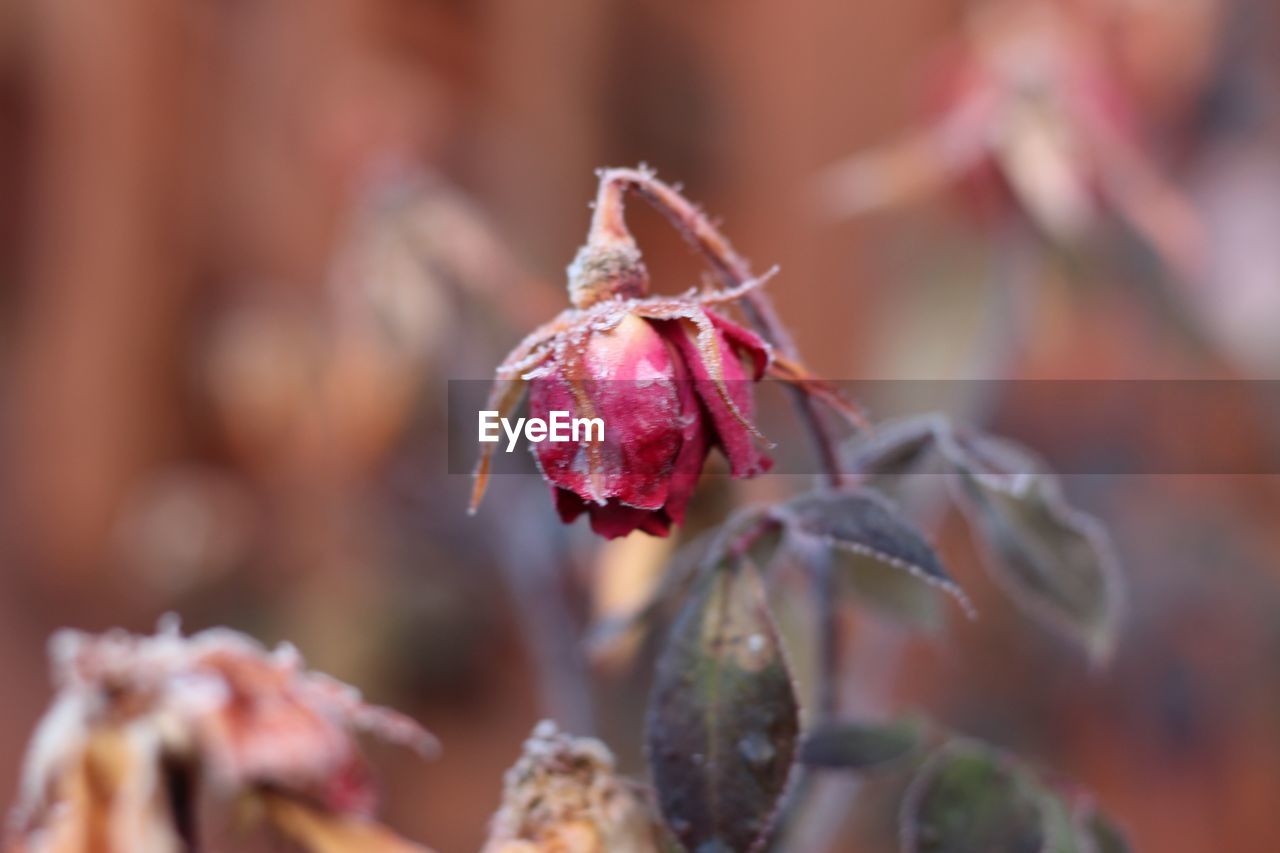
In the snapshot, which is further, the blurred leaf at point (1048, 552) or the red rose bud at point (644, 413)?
the blurred leaf at point (1048, 552)

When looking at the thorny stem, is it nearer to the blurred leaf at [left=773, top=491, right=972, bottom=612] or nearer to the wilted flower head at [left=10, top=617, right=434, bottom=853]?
the blurred leaf at [left=773, top=491, right=972, bottom=612]

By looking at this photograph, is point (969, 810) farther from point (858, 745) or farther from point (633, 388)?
point (633, 388)

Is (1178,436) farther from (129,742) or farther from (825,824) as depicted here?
(129,742)

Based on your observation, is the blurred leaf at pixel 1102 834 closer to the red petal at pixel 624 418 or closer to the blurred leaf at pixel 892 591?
the blurred leaf at pixel 892 591

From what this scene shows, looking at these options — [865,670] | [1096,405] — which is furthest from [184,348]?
[865,670]

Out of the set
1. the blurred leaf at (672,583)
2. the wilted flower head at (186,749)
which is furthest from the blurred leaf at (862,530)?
the wilted flower head at (186,749)

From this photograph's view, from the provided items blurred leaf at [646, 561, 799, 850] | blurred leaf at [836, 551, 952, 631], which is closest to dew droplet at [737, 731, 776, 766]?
blurred leaf at [646, 561, 799, 850]

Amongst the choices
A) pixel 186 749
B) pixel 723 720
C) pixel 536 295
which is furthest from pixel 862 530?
pixel 536 295
